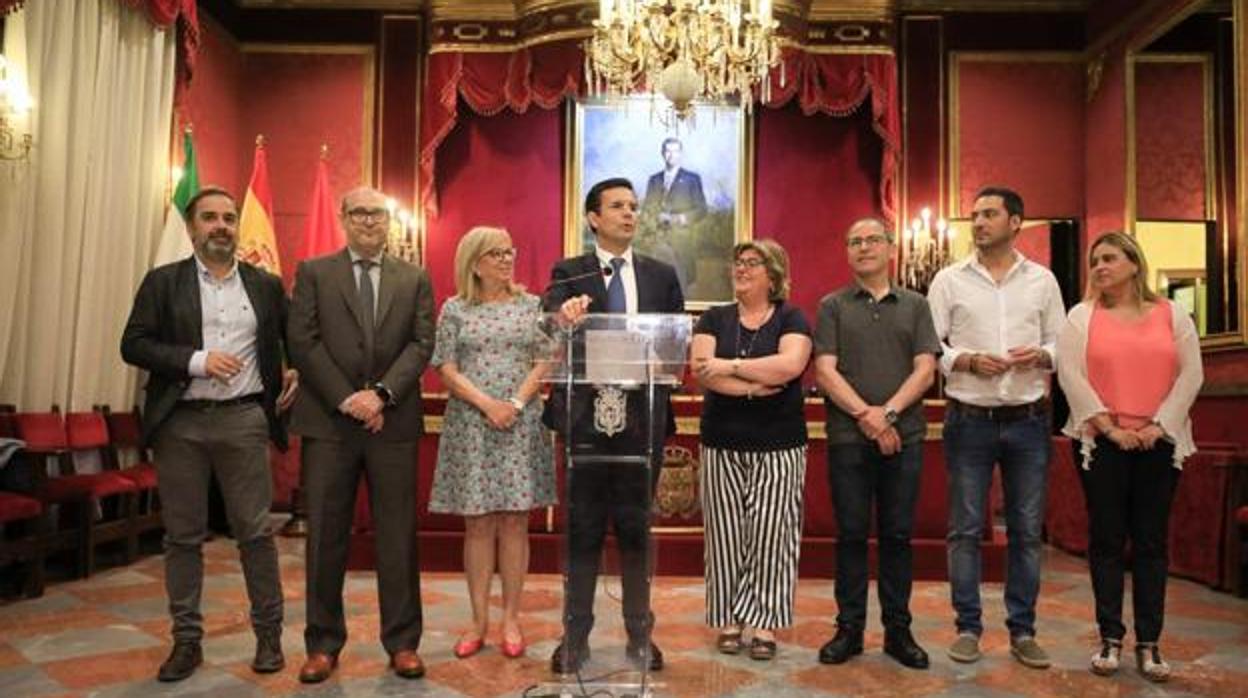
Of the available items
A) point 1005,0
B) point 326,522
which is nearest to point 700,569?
point 326,522

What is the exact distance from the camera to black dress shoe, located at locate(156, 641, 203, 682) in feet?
10.3

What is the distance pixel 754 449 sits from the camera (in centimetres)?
338

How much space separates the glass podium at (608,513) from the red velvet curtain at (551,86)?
474 cm

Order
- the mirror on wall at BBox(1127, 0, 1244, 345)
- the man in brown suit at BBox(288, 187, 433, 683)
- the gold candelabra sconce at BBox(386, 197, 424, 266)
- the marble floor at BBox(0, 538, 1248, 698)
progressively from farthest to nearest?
Answer: the gold candelabra sconce at BBox(386, 197, 424, 266) < the mirror on wall at BBox(1127, 0, 1244, 345) < the man in brown suit at BBox(288, 187, 433, 683) < the marble floor at BBox(0, 538, 1248, 698)

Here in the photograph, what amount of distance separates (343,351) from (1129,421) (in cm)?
255

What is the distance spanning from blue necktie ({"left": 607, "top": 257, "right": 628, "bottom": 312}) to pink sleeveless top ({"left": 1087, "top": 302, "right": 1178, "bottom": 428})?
1574 mm

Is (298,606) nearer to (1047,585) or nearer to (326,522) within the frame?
(326,522)

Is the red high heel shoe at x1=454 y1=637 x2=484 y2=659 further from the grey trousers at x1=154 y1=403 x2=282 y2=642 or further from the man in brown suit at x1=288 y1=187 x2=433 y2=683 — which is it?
the grey trousers at x1=154 y1=403 x2=282 y2=642

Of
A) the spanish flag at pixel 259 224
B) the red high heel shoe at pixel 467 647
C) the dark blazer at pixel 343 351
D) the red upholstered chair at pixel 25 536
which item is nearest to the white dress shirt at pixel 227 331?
the dark blazer at pixel 343 351

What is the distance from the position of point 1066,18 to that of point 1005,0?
492mm

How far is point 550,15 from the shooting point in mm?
6973

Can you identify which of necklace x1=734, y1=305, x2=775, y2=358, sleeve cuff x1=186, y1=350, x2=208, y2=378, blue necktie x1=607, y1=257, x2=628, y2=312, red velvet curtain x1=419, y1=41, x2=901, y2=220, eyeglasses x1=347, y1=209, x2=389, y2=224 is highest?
red velvet curtain x1=419, y1=41, x2=901, y2=220

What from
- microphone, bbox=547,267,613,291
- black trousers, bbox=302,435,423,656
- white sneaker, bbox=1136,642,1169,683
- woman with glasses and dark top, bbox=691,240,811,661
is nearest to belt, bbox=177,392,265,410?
black trousers, bbox=302,435,423,656

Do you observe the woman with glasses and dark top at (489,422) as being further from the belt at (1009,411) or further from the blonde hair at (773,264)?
the belt at (1009,411)
